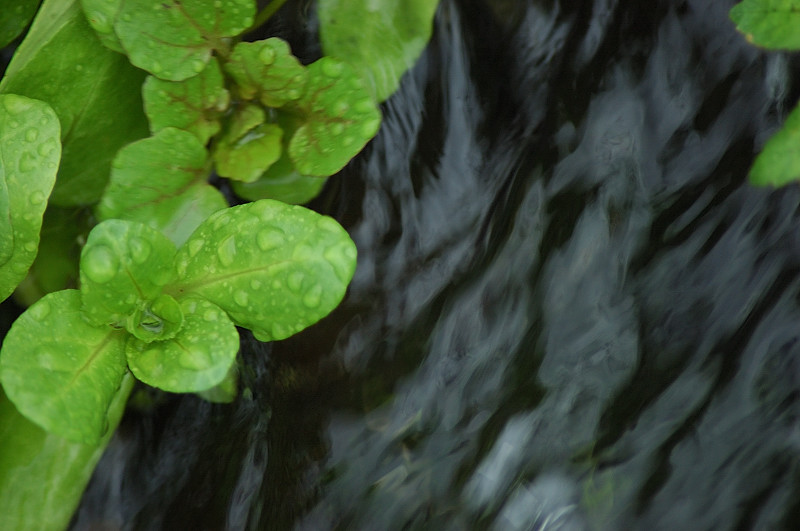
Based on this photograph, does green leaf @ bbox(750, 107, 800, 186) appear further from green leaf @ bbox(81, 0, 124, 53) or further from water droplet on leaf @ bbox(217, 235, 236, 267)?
green leaf @ bbox(81, 0, 124, 53)

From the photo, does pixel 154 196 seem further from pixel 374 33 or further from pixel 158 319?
pixel 374 33

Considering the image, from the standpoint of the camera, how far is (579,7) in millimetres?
1213

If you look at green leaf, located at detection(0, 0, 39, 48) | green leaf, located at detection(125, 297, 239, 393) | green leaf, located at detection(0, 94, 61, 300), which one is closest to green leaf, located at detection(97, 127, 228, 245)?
green leaf, located at detection(0, 94, 61, 300)

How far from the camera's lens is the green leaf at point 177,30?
3.36 feet

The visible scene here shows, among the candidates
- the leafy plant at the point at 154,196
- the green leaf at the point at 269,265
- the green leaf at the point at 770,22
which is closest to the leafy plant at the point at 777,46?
the green leaf at the point at 770,22

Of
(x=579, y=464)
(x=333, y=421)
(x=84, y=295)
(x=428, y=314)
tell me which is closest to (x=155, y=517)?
(x=333, y=421)

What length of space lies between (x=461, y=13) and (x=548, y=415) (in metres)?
0.67

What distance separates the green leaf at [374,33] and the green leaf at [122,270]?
0.45 m

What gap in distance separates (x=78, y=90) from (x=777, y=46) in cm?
108

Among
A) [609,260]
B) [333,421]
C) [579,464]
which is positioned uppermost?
[609,260]

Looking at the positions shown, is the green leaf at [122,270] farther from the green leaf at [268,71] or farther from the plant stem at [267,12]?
the plant stem at [267,12]

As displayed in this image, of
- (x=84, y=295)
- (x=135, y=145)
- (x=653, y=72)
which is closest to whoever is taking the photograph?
(x=84, y=295)

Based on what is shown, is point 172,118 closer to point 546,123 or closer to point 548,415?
point 546,123

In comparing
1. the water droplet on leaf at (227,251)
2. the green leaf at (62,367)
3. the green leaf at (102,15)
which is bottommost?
the green leaf at (62,367)
